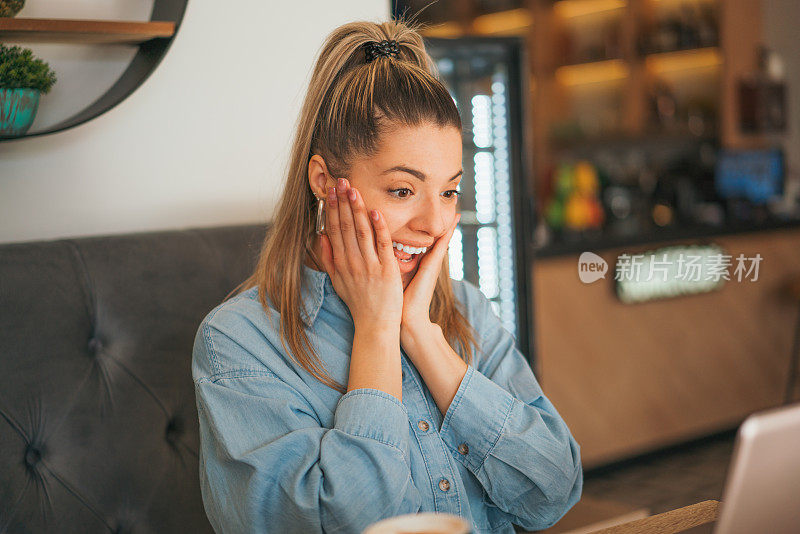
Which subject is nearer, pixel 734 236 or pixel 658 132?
pixel 734 236

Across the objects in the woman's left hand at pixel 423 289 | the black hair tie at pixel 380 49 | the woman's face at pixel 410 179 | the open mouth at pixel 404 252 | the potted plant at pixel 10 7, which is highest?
the potted plant at pixel 10 7

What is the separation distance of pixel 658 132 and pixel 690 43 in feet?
1.94

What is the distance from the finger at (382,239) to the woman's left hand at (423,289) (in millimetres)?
96

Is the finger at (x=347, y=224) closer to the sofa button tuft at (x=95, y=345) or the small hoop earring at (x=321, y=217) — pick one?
the small hoop earring at (x=321, y=217)

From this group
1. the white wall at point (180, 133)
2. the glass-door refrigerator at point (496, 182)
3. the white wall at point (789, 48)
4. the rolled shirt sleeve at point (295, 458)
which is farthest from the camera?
the white wall at point (789, 48)

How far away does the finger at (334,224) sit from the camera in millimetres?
1146

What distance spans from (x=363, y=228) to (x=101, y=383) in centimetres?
57

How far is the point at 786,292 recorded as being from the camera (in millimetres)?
3939

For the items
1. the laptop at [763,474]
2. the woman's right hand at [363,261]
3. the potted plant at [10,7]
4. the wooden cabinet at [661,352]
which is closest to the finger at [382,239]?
the woman's right hand at [363,261]

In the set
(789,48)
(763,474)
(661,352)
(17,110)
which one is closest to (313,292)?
(17,110)

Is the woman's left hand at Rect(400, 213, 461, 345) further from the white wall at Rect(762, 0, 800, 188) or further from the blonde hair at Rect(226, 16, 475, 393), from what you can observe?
the white wall at Rect(762, 0, 800, 188)

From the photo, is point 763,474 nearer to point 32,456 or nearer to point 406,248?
point 406,248

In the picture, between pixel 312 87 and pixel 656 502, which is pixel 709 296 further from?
pixel 312 87

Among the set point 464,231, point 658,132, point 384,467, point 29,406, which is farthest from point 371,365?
point 658,132
